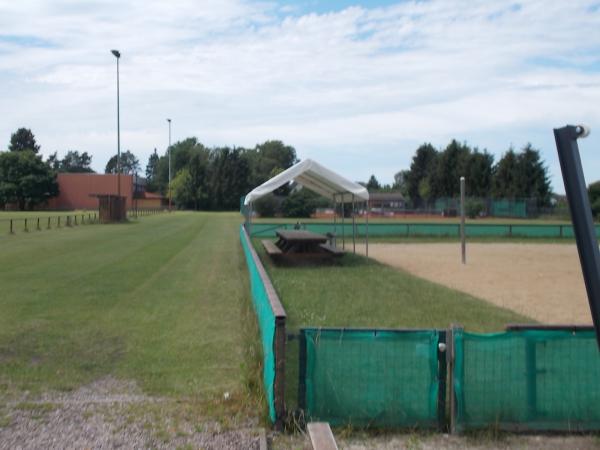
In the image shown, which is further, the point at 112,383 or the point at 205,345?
the point at 205,345

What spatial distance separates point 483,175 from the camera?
76125 mm

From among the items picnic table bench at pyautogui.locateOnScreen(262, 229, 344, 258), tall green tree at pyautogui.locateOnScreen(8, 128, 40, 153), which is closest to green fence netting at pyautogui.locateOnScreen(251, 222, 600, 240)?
picnic table bench at pyautogui.locateOnScreen(262, 229, 344, 258)

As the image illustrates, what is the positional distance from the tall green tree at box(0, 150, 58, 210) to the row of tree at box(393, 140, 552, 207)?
49.1 metres

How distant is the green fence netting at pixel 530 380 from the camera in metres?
5.00

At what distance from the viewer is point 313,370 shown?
503 cm

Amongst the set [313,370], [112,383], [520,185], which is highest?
[520,185]

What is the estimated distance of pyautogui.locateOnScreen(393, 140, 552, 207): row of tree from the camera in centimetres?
7075

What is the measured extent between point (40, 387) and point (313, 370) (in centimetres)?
276

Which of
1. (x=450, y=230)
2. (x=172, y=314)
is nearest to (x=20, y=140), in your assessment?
(x=450, y=230)

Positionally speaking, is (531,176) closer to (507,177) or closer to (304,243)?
(507,177)

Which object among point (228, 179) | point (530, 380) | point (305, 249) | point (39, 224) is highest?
point (228, 179)

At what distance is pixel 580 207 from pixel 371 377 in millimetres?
2352

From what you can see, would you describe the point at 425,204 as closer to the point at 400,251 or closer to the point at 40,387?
the point at 400,251

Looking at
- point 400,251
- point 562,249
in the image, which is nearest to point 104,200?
point 400,251
